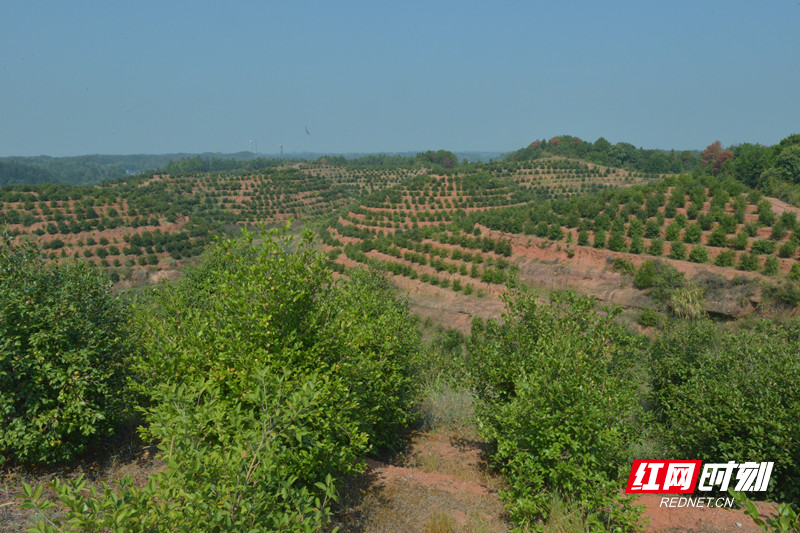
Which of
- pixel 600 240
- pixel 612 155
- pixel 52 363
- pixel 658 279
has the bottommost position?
pixel 658 279

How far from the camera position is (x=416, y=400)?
1190 cm

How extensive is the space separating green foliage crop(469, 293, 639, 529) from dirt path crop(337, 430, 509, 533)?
985 mm

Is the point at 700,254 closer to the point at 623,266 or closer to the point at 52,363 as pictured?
the point at 623,266

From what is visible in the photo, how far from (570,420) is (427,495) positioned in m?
3.53

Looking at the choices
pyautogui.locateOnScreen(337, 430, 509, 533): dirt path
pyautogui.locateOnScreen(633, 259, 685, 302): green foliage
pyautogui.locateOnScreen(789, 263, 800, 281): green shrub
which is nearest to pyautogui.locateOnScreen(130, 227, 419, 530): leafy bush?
pyautogui.locateOnScreen(337, 430, 509, 533): dirt path

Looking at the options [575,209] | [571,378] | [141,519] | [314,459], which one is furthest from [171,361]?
[575,209]

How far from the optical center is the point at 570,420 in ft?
22.2

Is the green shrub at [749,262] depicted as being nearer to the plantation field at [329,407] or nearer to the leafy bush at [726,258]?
the leafy bush at [726,258]

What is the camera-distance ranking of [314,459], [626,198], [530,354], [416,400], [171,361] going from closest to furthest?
1. [314,459]
2. [171,361]
3. [530,354]
4. [416,400]
5. [626,198]

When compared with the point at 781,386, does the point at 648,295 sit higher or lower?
lower

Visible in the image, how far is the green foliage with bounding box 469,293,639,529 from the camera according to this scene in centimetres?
664

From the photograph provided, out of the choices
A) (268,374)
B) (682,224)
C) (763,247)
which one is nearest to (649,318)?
(763,247)

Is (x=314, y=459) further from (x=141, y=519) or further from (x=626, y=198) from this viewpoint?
(x=626, y=198)

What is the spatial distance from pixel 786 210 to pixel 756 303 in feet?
42.6
